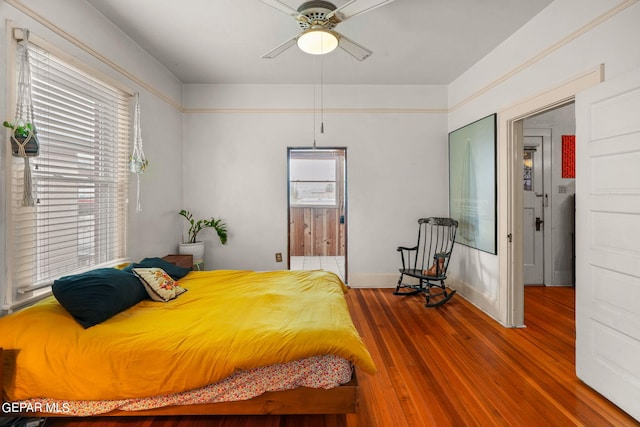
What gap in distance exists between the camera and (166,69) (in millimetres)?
3863

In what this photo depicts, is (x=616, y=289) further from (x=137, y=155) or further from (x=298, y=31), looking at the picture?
(x=137, y=155)

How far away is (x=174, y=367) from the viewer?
166cm

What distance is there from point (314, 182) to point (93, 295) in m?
5.27

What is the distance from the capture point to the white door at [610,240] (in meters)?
1.81

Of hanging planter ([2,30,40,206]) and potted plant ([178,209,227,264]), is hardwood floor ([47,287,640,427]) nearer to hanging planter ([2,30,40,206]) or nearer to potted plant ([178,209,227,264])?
hanging planter ([2,30,40,206])

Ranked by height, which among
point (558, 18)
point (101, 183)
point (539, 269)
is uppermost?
point (558, 18)

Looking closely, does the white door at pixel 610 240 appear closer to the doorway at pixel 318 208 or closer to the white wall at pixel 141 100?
the white wall at pixel 141 100

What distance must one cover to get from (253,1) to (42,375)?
284 centimetres

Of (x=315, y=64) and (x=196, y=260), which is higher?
(x=315, y=64)

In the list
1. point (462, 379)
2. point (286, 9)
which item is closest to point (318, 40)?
point (286, 9)

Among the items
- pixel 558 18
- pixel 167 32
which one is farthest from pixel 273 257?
pixel 558 18

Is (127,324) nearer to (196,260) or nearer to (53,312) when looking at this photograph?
(53,312)

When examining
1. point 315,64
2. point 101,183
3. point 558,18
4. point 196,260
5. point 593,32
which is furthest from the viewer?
point 196,260

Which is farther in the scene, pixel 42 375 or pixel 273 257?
pixel 273 257
